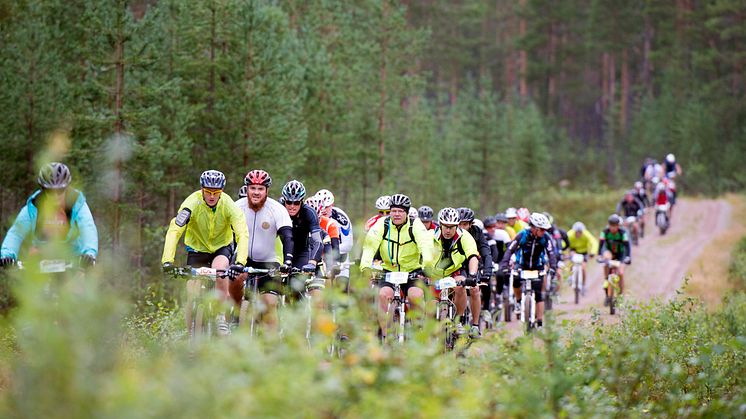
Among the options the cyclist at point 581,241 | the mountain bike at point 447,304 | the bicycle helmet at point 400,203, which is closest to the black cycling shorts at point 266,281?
the bicycle helmet at point 400,203

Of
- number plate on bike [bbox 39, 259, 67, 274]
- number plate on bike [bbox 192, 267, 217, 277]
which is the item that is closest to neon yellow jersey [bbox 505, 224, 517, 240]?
number plate on bike [bbox 192, 267, 217, 277]

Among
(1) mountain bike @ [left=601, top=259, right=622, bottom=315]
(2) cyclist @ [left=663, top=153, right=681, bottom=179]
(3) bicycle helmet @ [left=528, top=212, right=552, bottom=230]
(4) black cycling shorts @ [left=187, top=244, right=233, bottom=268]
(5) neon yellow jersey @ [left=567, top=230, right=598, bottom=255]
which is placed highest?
(2) cyclist @ [left=663, top=153, right=681, bottom=179]

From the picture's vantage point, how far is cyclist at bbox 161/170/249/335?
10938mm

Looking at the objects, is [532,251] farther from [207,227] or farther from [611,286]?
[207,227]

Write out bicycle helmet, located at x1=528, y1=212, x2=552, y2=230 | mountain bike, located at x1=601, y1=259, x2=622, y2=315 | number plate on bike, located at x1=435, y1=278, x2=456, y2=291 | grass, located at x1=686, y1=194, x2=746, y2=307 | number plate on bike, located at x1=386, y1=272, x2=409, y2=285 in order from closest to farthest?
number plate on bike, located at x1=386, y1=272, x2=409, y2=285 < number plate on bike, located at x1=435, y1=278, x2=456, y2=291 < bicycle helmet, located at x1=528, y1=212, x2=552, y2=230 < mountain bike, located at x1=601, y1=259, x2=622, y2=315 < grass, located at x1=686, y1=194, x2=746, y2=307

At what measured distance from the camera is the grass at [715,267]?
26.5 m

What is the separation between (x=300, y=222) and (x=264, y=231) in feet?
3.24

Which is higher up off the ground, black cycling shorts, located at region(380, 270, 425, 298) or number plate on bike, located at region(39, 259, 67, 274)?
number plate on bike, located at region(39, 259, 67, 274)

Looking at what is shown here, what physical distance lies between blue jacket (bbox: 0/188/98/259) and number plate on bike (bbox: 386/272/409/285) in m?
4.46

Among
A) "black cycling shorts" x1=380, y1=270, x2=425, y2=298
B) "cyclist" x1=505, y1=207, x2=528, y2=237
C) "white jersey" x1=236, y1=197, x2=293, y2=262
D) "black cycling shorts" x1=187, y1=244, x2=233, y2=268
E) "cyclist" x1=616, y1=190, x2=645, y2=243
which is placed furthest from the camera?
"cyclist" x1=616, y1=190, x2=645, y2=243

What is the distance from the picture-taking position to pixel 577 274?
81.6 feet

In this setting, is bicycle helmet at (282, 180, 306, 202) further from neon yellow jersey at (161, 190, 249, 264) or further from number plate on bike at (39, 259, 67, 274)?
number plate on bike at (39, 259, 67, 274)

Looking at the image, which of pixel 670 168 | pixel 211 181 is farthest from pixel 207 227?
pixel 670 168

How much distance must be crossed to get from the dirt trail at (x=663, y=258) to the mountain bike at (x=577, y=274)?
33cm
